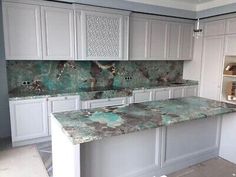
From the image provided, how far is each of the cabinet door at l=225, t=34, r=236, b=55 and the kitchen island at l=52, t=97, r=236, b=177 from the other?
5.83ft

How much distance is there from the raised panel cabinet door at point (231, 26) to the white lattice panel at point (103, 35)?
223 cm

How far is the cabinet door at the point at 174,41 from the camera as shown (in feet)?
14.8

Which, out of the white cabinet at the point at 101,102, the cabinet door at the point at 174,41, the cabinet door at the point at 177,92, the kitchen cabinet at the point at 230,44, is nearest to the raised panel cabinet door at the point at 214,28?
the kitchen cabinet at the point at 230,44

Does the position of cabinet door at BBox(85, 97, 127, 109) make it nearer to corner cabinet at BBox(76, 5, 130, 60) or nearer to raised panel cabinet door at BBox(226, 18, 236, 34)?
corner cabinet at BBox(76, 5, 130, 60)

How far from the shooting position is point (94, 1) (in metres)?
3.40

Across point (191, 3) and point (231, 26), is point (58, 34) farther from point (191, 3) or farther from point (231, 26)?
point (231, 26)

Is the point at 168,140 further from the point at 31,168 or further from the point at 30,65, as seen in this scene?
the point at 30,65

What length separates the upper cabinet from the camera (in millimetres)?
4114

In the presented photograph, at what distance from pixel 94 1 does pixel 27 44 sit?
133 centimetres

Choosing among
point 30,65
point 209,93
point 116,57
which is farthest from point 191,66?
point 30,65

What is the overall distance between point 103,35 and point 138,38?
0.85m

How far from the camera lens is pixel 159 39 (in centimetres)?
441

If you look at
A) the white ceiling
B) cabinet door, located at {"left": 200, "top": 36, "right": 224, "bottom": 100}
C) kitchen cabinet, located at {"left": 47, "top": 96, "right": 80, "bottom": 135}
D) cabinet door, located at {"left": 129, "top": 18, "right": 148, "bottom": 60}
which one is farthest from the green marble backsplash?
the white ceiling

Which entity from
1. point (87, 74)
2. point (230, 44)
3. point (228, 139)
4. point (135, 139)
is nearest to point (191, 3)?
point (230, 44)
